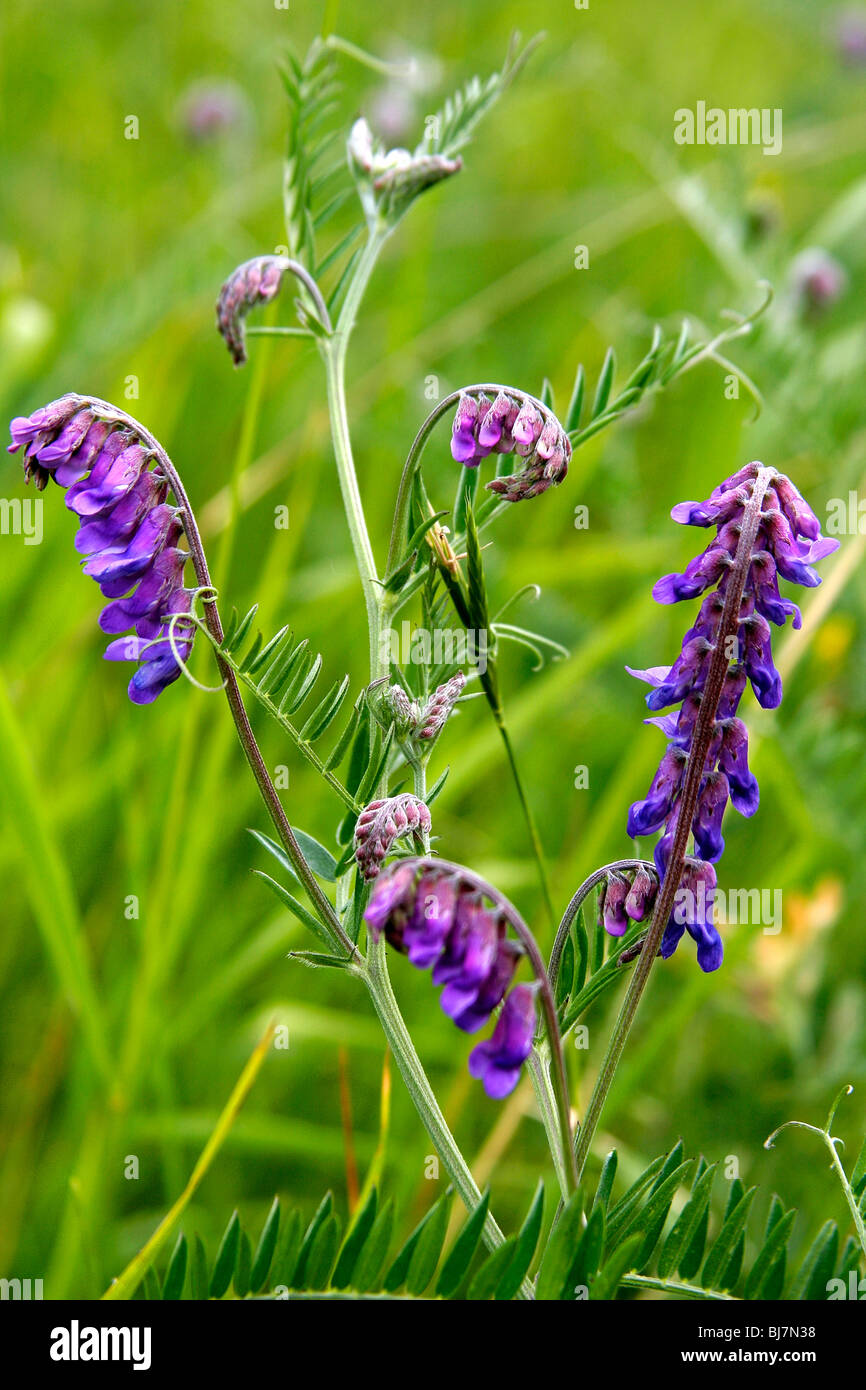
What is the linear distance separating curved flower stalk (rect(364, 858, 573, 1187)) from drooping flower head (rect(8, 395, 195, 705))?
1.17 feet

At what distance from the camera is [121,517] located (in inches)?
51.6

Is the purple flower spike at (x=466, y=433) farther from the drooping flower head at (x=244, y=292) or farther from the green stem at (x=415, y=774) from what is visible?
the drooping flower head at (x=244, y=292)

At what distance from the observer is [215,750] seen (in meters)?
2.61

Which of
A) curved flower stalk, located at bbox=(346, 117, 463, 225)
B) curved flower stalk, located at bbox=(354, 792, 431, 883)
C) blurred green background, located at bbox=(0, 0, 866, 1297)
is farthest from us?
blurred green background, located at bbox=(0, 0, 866, 1297)

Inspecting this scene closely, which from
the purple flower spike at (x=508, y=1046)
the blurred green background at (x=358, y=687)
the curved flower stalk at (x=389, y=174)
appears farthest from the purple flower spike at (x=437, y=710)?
the curved flower stalk at (x=389, y=174)

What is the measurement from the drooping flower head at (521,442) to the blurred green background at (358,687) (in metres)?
0.51

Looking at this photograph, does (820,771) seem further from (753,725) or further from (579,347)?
(579,347)

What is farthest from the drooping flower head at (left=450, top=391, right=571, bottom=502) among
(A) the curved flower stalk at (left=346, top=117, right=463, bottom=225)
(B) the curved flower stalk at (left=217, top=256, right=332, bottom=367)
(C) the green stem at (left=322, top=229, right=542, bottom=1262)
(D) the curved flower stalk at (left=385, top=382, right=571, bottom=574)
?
(A) the curved flower stalk at (left=346, top=117, right=463, bottom=225)

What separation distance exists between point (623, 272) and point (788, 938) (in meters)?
3.52

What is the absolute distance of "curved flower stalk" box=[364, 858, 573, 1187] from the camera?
1.11 meters

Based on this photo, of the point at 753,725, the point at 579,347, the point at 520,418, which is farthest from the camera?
the point at 579,347

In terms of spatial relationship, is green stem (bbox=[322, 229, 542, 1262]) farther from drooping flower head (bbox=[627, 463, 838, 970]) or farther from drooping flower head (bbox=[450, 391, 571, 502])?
drooping flower head (bbox=[627, 463, 838, 970])
